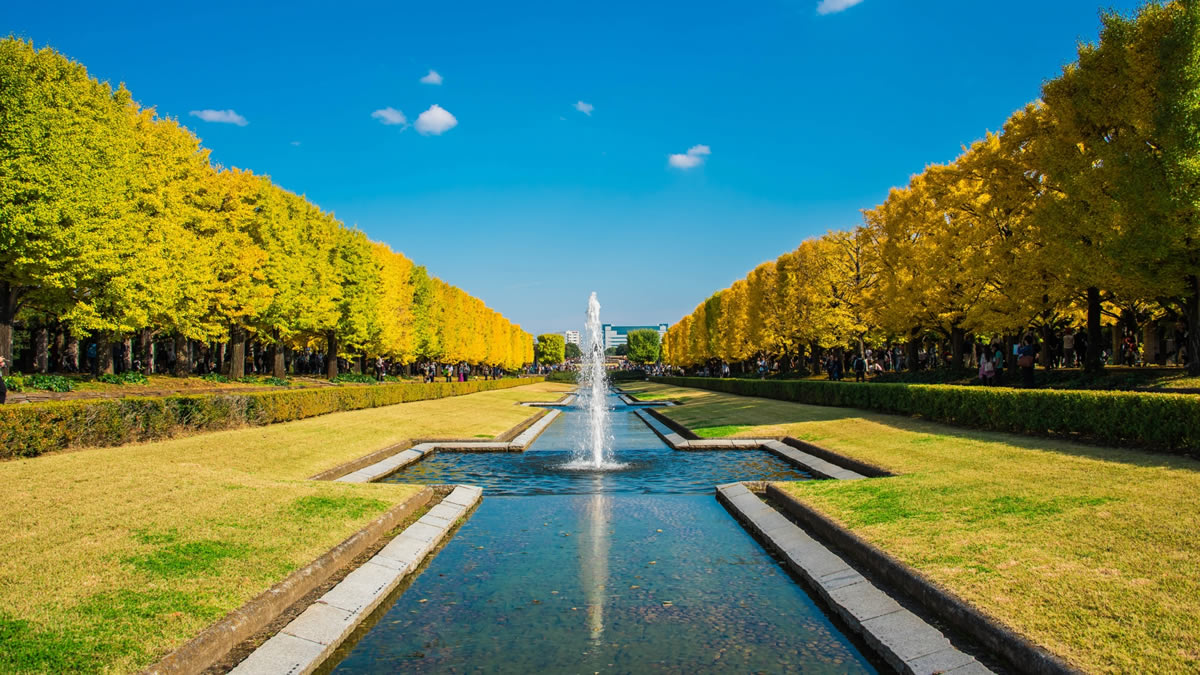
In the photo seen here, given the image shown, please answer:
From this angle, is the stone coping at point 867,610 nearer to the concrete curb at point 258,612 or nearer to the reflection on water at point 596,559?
the reflection on water at point 596,559

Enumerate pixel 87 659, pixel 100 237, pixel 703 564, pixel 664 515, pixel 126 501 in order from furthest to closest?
pixel 100 237
pixel 664 515
pixel 126 501
pixel 703 564
pixel 87 659

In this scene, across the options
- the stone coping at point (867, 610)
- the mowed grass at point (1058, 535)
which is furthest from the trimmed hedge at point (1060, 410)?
the stone coping at point (867, 610)

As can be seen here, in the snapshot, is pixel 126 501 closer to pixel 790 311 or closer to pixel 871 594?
pixel 871 594

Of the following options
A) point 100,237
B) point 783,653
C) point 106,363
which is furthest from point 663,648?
point 106,363

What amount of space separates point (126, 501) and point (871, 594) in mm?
8830

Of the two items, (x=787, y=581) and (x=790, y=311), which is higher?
(x=790, y=311)

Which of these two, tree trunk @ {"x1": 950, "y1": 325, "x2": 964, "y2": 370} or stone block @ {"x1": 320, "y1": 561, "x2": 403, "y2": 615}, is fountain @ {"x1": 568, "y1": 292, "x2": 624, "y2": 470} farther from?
tree trunk @ {"x1": 950, "y1": 325, "x2": 964, "y2": 370}

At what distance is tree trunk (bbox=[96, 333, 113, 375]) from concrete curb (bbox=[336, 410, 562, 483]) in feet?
55.7

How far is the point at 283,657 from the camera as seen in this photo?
5.43 m

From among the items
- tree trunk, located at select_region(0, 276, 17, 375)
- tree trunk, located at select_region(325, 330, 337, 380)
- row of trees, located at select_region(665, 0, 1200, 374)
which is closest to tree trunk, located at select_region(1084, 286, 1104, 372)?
row of trees, located at select_region(665, 0, 1200, 374)

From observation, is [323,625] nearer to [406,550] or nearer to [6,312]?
[406,550]

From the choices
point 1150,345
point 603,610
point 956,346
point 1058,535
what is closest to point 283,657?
point 603,610

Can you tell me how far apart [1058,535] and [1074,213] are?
1721cm

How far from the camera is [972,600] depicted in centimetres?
589
